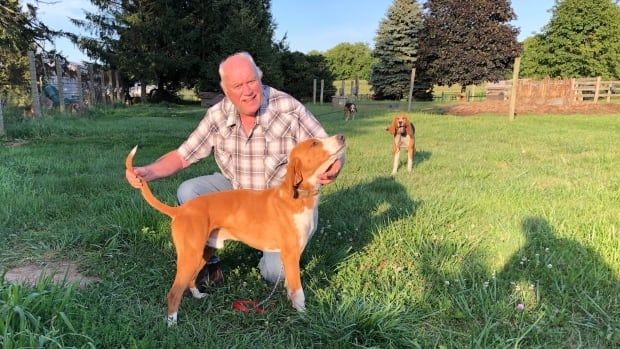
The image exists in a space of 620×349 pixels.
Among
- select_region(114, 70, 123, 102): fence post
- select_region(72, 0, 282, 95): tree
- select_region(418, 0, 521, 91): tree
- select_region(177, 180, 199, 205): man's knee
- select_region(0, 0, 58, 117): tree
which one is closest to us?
select_region(177, 180, 199, 205): man's knee

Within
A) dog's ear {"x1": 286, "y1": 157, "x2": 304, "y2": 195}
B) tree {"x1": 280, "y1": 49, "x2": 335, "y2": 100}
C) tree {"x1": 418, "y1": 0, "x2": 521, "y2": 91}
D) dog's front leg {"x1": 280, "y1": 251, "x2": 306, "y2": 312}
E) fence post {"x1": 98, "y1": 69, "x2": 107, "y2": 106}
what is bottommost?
dog's front leg {"x1": 280, "y1": 251, "x2": 306, "y2": 312}

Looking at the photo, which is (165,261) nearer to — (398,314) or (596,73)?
(398,314)

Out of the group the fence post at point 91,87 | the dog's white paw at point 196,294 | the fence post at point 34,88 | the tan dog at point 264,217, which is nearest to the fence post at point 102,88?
the fence post at point 91,87

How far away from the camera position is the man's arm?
120 inches

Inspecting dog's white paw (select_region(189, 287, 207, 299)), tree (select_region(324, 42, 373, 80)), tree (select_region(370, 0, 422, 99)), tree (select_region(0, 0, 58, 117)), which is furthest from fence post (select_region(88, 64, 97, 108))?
tree (select_region(324, 42, 373, 80))

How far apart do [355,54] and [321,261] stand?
69.2 meters

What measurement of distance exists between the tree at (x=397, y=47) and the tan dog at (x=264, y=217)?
134ft

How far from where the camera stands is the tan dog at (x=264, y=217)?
109 inches

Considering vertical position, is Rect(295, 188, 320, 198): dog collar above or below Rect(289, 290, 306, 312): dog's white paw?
above

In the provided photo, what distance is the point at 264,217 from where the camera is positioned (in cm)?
292

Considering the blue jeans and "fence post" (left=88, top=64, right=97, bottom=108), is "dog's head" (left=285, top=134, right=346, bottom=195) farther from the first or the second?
"fence post" (left=88, top=64, right=97, bottom=108)

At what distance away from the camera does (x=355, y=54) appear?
69750 millimetres

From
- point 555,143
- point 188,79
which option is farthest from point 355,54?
point 555,143

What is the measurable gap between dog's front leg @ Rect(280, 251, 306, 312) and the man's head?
1143 millimetres
